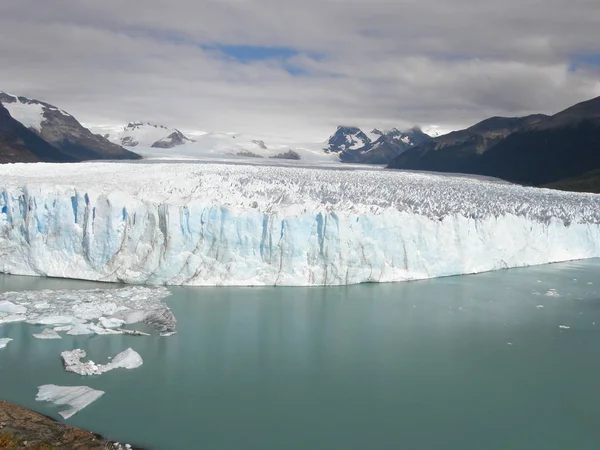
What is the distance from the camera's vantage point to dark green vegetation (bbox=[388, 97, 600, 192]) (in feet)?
124

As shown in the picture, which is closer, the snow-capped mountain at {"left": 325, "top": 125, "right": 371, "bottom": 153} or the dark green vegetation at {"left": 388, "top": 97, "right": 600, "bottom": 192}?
the dark green vegetation at {"left": 388, "top": 97, "right": 600, "bottom": 192}

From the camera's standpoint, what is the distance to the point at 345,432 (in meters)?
6.08

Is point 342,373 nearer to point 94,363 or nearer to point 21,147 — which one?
point 94,363

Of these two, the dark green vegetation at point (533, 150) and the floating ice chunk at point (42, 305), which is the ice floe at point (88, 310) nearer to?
the floating ice chunk at point (42, 305)

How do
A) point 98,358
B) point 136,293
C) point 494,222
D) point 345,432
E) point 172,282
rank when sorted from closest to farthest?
point 345,432, point 98,358, point 136,293, point 172,282, point 494,222

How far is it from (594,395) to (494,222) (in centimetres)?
742

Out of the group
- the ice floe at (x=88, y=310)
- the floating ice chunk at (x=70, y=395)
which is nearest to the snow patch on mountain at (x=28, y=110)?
the ice floe at (x=88, y=310)

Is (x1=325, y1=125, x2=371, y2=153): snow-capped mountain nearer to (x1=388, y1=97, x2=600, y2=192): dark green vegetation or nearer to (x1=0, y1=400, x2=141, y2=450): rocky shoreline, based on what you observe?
(x1=388, y1=97, x2=600, y2=192): dark green vegetation

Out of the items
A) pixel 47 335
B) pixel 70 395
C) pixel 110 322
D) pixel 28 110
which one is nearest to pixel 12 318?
pixel 47 335

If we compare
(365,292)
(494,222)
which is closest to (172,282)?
(365,292)

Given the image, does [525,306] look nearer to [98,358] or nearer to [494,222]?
[494,222]

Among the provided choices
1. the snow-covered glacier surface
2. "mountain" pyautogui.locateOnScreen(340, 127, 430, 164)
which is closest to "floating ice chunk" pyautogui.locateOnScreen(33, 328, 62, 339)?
the snow-covered glacier surface

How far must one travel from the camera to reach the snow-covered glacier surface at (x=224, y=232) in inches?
482

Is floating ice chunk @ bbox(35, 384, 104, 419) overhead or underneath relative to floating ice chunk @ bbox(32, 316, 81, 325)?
underneath
